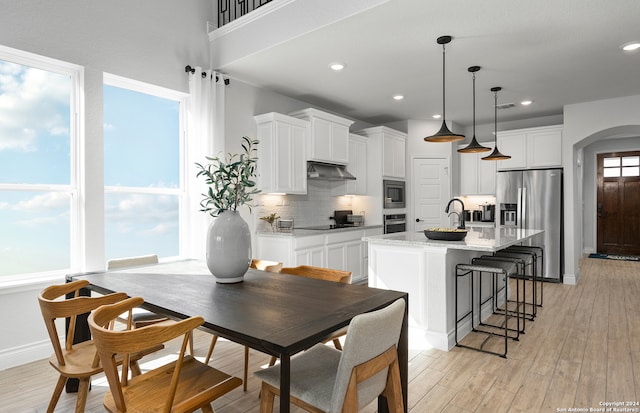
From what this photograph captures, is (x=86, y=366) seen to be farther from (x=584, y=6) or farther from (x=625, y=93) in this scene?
(x=625, y=93)

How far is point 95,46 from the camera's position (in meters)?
3.45

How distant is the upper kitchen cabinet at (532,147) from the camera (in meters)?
6.19

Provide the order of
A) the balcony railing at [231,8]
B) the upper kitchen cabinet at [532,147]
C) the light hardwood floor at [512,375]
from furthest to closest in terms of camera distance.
A: the upper kitchen cabinet at [532,147] → the balcony railing at [231,8] → the light hardwood floor at [512,375]

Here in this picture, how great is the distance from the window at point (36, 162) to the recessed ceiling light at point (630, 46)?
5242 mm

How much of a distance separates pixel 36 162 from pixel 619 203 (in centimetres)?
1079

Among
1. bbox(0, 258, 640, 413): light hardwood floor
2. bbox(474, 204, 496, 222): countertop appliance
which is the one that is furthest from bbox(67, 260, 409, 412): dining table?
bbox(474, 204, 496, 222): countertop appliance

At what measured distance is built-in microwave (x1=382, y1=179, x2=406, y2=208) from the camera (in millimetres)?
6461

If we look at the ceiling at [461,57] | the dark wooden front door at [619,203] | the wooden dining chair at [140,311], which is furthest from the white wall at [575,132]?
the wooden dining chair at [140,311]

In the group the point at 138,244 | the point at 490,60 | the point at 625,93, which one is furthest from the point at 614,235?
the point at 138,244

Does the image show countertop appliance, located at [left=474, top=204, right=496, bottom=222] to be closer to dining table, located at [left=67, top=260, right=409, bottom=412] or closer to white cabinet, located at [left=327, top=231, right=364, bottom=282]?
white cabinet, located at [left=327, top=231, right=364, bottom=282]

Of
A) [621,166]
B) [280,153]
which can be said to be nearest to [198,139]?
[280,153]

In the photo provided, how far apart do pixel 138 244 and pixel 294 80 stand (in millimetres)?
2701

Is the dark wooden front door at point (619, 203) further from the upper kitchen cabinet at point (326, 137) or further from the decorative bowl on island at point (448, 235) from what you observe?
the decorative bowl on island at point (448, 235)

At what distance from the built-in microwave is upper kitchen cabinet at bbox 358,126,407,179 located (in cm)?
13
